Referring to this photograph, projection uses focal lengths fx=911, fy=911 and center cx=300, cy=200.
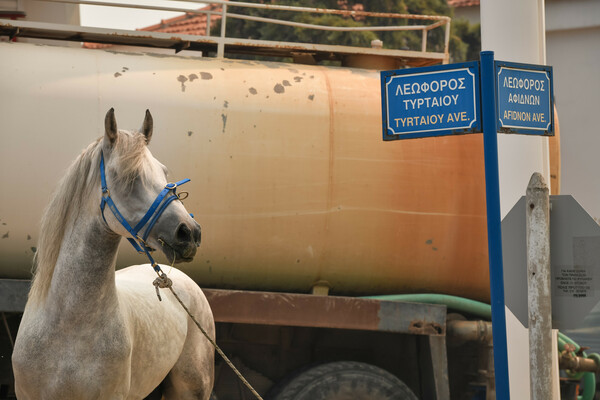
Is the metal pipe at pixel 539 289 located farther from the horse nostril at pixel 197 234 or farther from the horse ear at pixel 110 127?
the horse ear at pixel 110 127

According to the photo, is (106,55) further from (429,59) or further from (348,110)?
(429,59)

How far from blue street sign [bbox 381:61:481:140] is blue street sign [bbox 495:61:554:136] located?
0.14m

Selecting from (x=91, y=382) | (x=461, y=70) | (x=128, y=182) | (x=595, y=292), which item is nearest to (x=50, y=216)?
(x=128, y=182)

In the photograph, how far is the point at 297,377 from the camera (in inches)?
266

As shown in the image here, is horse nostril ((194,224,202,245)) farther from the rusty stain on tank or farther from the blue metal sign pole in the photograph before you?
the rusty stain on tank

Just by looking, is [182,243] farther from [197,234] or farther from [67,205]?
[67,205]

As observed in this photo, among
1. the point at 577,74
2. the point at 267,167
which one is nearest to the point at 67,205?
the point at 267,167

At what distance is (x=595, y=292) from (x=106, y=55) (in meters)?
4.06

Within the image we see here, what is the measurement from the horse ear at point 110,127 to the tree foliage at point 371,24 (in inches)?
464

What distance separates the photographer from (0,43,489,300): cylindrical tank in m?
6.45

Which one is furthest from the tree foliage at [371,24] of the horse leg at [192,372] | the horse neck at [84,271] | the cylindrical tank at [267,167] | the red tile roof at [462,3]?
the horse neck at [84,271]

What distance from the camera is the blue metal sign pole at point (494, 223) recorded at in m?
4.47

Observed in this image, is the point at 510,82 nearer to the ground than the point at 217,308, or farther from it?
farther from it

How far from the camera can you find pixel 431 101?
182 inches
